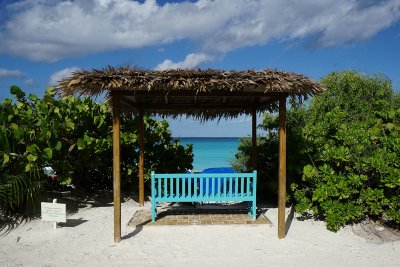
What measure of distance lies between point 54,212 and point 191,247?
7.95 ft

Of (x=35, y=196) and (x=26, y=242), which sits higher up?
(x=35, y=196)

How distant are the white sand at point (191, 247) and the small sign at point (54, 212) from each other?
0.20 metres

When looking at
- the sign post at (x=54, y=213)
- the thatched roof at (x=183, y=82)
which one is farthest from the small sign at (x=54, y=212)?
the thatched roof at (x=183, y=82)

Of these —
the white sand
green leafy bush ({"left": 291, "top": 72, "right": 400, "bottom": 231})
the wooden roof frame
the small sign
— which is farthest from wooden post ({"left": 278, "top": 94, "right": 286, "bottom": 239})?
the small sign

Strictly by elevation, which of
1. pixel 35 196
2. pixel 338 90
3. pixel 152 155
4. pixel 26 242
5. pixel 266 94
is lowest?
pixel 26 242

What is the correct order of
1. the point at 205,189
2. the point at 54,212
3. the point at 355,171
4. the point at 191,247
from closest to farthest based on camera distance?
1. the point at 191,247
2. the point at 54,212
3. the point at 355,171
4. the point at 205,189

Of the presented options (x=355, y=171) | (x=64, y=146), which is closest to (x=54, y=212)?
(x=64, y=146)

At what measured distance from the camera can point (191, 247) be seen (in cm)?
470

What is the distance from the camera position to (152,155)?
7.98m

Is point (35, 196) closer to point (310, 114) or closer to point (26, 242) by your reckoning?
point (26, 242)

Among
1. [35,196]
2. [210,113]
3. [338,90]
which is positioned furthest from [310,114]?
[35,196]

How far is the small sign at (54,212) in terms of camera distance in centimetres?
543

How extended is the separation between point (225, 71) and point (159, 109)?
2.80m

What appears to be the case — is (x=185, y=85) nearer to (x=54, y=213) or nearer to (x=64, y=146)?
(x=54, y=213)
